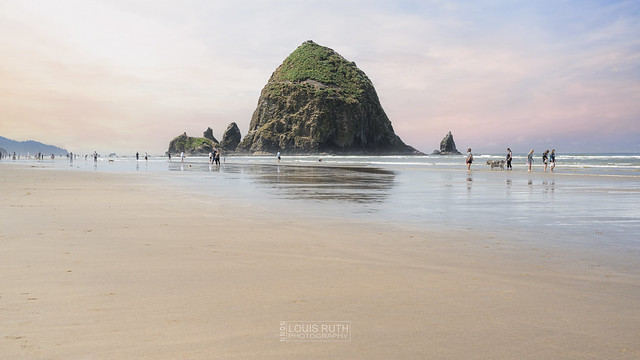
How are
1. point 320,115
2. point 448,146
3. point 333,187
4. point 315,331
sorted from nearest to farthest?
point 315,331 → point 333,187 → point 320,115 → point 448,146

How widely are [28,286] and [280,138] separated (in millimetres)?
153928

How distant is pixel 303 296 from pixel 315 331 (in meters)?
0.87

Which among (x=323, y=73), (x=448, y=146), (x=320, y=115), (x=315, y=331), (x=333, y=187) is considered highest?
(x=323, y=73)

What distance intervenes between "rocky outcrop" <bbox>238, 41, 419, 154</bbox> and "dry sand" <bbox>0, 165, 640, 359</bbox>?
145 m

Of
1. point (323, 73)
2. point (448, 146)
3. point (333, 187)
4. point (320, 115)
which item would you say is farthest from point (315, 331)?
point (448, 146)

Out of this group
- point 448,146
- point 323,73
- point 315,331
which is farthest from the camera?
point 448,146

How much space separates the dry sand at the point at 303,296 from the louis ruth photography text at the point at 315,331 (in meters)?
0.08

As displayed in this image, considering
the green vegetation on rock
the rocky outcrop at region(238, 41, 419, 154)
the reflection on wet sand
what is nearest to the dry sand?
the reflection on wet sand

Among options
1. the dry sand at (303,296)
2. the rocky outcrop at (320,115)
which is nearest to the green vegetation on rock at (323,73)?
the rocky outcrop at (320,115)

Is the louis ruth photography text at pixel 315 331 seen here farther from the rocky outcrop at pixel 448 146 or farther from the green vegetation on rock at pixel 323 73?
the rocky outcrop at pixel 448 146

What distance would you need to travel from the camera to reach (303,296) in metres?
4.53

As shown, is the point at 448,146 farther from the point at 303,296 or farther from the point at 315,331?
the point at 315,331

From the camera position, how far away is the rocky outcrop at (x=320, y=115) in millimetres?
156125

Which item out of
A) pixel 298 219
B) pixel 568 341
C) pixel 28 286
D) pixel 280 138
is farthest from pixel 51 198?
pixel 280 138
